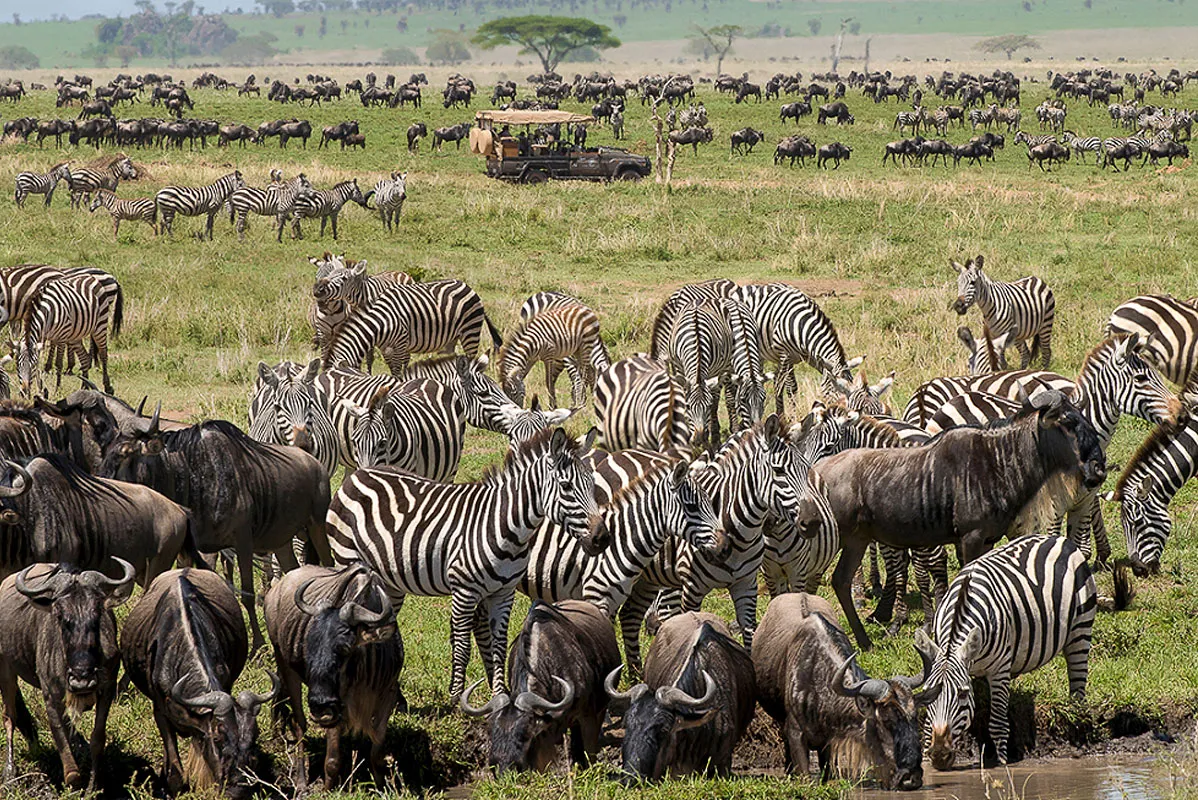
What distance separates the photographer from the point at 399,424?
11297 millimetres

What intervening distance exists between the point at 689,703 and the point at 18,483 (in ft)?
12.8

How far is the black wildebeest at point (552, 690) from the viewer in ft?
22.1

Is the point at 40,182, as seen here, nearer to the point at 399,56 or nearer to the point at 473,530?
the point at 473,530

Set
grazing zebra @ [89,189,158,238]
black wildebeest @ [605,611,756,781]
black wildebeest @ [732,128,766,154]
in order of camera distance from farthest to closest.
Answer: black wildebeest @ [732,128,766,154]
grazing zebra @ [89,189,158,238]
black wildebeest @ [605,611,756,781]

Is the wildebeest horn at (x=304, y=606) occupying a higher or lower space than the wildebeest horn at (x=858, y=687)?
higher

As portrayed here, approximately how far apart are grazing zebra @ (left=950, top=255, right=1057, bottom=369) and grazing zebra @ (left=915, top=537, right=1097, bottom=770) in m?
8.85

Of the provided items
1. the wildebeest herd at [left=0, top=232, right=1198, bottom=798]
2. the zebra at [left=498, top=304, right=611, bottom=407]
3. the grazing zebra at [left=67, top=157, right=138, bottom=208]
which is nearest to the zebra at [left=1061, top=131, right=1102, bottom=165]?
the grazing zebra at [left=67, top=157, right=138, bottom=208]

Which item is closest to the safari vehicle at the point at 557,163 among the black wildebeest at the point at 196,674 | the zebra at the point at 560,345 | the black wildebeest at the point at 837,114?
the black wildebeest at the point at 837,114

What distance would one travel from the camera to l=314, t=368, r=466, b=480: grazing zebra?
1102 cm

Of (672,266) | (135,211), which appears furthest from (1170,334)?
(135,211)

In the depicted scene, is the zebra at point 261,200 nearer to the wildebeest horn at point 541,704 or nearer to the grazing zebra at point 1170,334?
the grazing zebra at point 1170,334

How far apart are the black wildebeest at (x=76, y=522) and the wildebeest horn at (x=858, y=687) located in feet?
12.9

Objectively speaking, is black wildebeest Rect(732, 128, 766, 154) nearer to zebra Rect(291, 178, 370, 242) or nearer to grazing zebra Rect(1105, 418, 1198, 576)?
zebra Rect(291, 178, 370, 242)

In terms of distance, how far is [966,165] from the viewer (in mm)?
39375
